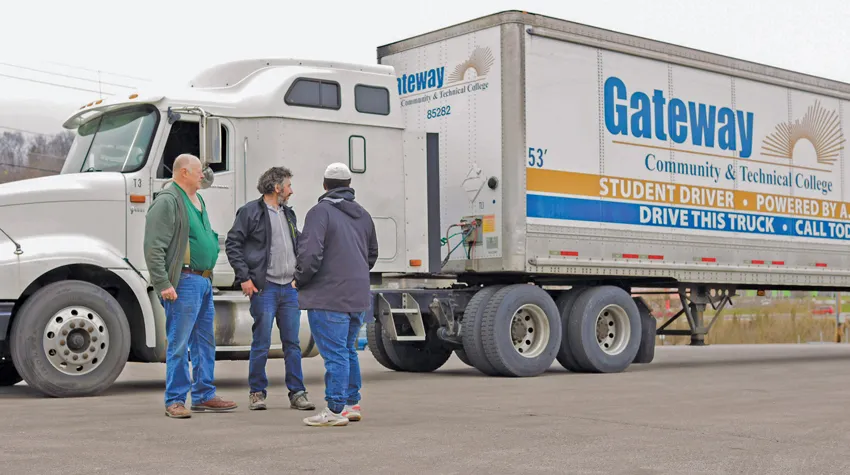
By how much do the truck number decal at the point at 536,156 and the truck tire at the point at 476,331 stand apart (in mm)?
1507

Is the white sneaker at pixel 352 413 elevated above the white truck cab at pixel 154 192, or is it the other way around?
the white truck cab at pixel 154 192

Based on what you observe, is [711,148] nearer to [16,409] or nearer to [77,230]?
[77,230]

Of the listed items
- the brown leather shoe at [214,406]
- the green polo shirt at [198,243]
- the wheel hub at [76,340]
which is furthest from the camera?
the wheel hub at [76,340]

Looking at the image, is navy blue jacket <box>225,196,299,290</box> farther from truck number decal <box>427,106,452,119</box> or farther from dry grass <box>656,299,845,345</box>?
dry grass <box>656,299,845,345</box>

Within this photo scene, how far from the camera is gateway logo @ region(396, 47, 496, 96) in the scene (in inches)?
542

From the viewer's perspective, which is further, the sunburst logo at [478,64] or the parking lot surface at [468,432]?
the sunburst logo at [478,64]

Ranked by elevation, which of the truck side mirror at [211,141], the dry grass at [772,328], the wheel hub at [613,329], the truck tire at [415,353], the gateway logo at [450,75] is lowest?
the dry grass at [772,328]

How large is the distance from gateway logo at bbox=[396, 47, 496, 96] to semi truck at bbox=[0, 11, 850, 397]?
3cm

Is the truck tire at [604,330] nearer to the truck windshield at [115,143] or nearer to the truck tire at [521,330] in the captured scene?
the truck tire at [521,330]

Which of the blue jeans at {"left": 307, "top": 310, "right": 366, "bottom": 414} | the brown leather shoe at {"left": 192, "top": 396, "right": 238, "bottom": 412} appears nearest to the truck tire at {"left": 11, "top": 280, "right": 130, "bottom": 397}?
the brown leather shoe at {"left": 192, "top": 396, "right": 238, "bottom": 412}

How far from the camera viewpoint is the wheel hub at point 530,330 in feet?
45.3

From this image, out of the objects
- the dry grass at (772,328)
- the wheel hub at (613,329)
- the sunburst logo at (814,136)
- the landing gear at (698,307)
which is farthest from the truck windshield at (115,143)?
the dry grass at (772,328)

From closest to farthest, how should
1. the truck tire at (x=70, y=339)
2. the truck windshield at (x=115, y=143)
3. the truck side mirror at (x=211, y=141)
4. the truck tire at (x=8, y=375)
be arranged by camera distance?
the truck tire at (x=70, y=339) < the truck side mirror at (x=211, y=141) < the truck windshield at (x=115, y=143) < the truck tire at (x=8, y=375)

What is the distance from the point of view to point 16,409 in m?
9.24
